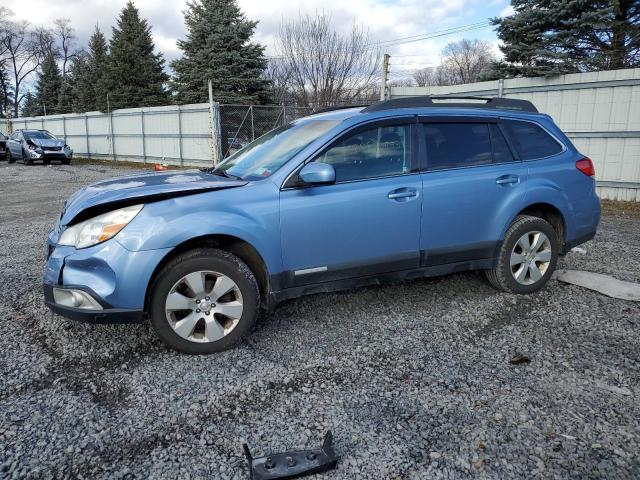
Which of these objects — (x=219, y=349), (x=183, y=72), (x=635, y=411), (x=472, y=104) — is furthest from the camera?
(x=183, y=72)

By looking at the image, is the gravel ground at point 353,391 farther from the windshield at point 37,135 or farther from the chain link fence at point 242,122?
the windshield at point 37,135

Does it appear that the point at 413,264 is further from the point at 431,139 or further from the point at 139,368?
the point at 139,368

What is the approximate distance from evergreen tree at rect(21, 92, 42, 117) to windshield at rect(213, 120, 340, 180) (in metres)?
55.8

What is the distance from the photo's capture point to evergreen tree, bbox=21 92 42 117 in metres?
51.8

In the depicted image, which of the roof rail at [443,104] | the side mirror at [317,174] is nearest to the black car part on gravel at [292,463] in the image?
the side mirror at [317,174]

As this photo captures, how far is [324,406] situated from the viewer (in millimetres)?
2752

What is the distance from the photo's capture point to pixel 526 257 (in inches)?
→ 176

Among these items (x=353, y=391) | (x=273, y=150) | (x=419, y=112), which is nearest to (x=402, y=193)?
(x=419, y=112)

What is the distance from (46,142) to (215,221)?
68.8 feet

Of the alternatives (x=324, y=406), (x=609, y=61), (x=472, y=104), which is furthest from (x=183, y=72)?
(x=324, y=406)

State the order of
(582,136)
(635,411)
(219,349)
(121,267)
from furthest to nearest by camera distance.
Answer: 1. (582,136)
2. (219,349)
3. (121,267)
4. (635,411)

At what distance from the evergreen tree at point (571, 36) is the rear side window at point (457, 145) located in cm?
879

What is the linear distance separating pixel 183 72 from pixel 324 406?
A: 90.7 feet

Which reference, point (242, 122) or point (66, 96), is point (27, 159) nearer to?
point (242, 122)
